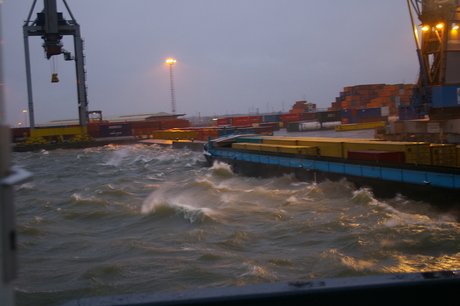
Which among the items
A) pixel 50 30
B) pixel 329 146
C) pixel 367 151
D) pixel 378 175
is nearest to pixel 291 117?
pixel 50 30

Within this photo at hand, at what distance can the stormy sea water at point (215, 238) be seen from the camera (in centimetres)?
814

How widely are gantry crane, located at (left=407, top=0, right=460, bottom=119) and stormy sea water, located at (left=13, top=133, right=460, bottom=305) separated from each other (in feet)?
35.2

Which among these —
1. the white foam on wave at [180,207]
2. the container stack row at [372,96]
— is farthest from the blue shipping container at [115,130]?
the white foam on wave at [180,207]

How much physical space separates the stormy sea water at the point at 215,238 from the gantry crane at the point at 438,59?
1072cm

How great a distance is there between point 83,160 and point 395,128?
81.5 ft

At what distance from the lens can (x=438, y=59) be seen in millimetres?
24781

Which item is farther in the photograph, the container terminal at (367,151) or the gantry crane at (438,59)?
the gantry crane at (438,59)

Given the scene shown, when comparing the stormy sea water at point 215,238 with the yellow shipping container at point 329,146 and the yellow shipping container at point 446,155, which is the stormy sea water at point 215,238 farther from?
the yellow shipping container at point 446,155

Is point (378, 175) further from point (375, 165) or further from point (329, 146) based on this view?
point (329, 146)

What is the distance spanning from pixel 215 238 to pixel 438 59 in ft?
66.7

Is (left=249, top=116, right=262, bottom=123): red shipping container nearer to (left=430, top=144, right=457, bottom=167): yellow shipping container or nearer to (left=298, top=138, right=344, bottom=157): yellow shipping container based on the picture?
(left=298, top=138, right=344, bottom=157): yellow shipping container

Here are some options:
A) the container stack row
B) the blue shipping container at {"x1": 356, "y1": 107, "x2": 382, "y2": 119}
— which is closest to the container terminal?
the blue shipping container at {"x1": 356, "y1": 107, "x2": 382, "y2": 119}

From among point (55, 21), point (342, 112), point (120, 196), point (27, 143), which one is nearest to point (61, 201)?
point (120, 196)

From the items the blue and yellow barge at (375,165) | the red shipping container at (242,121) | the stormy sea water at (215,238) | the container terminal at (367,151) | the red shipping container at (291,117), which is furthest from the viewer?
the red shipping container at (291,117)
